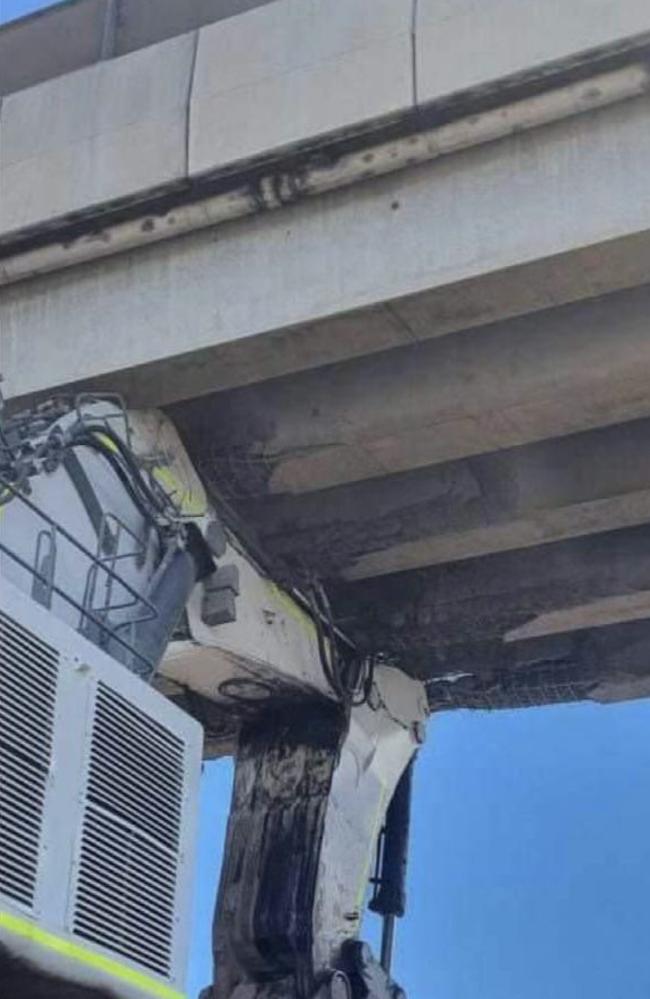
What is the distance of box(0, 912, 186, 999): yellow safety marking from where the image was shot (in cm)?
309

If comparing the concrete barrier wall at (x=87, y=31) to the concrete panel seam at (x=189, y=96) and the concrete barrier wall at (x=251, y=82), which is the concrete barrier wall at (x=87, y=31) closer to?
the concrete barrier wall at (x=251, y=82)

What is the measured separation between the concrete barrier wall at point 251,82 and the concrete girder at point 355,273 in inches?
10.8

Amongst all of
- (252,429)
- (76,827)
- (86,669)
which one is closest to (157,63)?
(252,429)

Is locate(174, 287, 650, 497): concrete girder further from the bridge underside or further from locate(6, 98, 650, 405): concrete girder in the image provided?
locate(6, 98, 650, 405): concrete girder

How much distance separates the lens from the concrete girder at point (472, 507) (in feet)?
20.9

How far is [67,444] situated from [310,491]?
6.24 feet

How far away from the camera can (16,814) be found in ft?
10.5

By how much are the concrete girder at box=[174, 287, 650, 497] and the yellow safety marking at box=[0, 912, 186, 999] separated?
288cm

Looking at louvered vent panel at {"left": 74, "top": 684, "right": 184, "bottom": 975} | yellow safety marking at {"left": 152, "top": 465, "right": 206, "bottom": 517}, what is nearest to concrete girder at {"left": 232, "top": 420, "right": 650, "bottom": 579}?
yellow safety marking at {"left": 152, "top": 465, "right": 206, "bottom": 517}

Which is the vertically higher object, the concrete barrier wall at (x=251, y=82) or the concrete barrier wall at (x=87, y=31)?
the concrete barrier wall at (x=87, y=31)

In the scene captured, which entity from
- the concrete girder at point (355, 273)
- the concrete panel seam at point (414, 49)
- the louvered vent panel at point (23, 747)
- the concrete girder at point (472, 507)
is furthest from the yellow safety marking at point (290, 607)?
the louvered vent panel at point (23, 747)

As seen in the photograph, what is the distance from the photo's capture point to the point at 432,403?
5.90 meters

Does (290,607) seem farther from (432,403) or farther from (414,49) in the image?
(414,49)

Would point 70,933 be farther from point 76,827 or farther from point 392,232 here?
point 392,232
